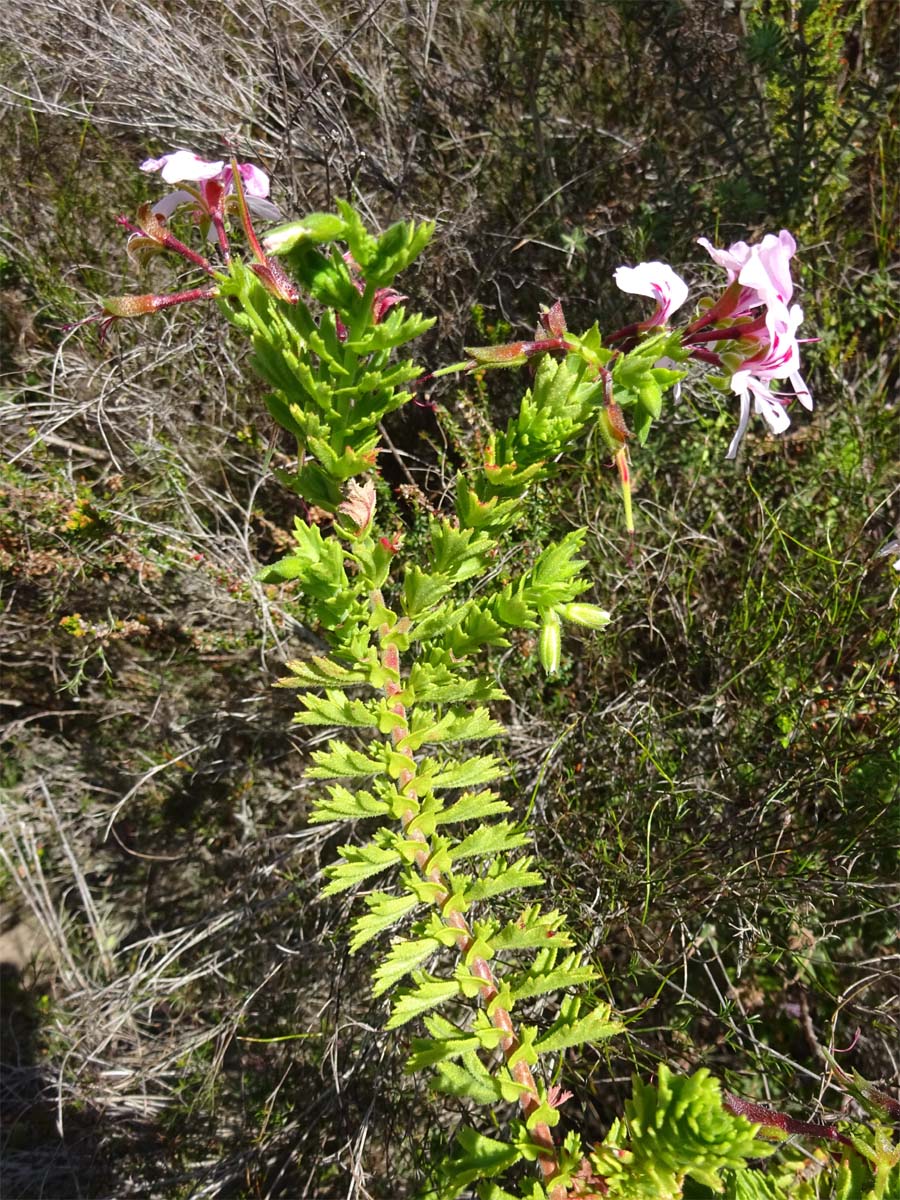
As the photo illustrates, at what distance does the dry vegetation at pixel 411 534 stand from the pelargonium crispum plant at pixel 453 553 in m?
0.71

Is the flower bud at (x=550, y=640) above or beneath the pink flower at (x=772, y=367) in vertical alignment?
beneath

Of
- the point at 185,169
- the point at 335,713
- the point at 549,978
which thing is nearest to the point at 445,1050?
the point at 549,978

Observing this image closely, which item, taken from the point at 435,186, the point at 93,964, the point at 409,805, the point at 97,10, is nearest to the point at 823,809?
the point at 409,805

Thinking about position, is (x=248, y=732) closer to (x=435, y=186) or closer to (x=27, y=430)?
(x=27, y=430)

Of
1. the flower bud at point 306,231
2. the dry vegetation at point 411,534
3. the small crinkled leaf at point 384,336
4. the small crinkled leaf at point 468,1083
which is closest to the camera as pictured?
the flower bud at point 306,231

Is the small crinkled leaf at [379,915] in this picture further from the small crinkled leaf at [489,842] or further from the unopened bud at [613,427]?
the unopened bud at [613,427]

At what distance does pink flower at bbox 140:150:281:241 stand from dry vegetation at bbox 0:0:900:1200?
1.01 metres

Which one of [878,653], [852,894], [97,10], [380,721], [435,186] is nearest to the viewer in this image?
[380,721]

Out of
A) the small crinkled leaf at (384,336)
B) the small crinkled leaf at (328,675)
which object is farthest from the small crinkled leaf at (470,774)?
the small crinkled leaf at (384,336)

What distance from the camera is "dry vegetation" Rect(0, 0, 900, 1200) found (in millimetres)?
2082

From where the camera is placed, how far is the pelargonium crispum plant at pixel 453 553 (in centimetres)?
103

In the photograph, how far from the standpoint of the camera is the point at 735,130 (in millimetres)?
2518

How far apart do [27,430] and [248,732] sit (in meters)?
1.20

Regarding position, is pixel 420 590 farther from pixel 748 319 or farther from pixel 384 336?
pixel 748 319
